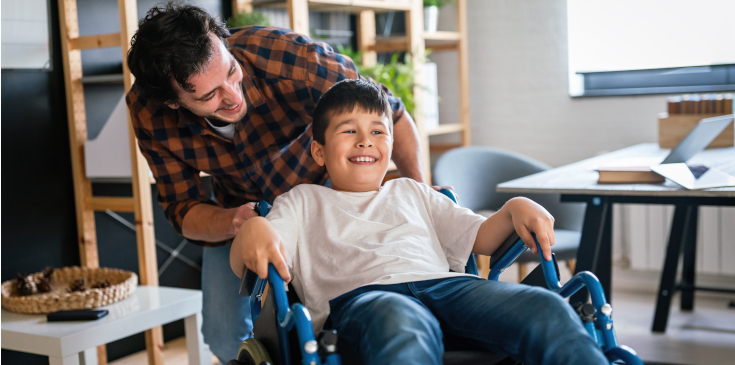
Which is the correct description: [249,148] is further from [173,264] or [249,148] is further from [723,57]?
[723,57]

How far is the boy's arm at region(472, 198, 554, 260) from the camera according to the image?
3.68ft

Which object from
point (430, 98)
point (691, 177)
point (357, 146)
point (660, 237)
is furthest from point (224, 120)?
point (660, 237)

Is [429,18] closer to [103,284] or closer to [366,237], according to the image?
[103,284]

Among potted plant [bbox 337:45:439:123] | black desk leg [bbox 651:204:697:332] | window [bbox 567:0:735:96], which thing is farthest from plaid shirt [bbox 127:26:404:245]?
window [bbox 567:0:735:96]

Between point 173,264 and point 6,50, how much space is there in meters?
1.03

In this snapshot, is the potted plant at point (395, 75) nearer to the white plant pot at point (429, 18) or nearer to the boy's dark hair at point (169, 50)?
the white plant pot at point (429, 18)

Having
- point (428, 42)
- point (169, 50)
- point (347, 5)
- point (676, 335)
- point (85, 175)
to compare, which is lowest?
point (676, 335)

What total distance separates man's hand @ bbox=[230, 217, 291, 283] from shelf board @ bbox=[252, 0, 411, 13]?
1.72m

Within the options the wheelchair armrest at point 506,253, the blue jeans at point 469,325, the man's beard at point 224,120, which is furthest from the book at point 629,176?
the man's beard at point 224,120

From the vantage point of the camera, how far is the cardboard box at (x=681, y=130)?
2346mm

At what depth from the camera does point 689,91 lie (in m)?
2.97

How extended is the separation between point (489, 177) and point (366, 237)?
1506 mm

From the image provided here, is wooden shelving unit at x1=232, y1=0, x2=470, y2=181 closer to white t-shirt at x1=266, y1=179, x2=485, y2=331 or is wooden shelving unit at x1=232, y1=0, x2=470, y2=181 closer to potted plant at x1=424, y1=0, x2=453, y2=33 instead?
potted plant at x1=424, y1=0, x2=453, y2=33

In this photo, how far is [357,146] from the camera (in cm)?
130
